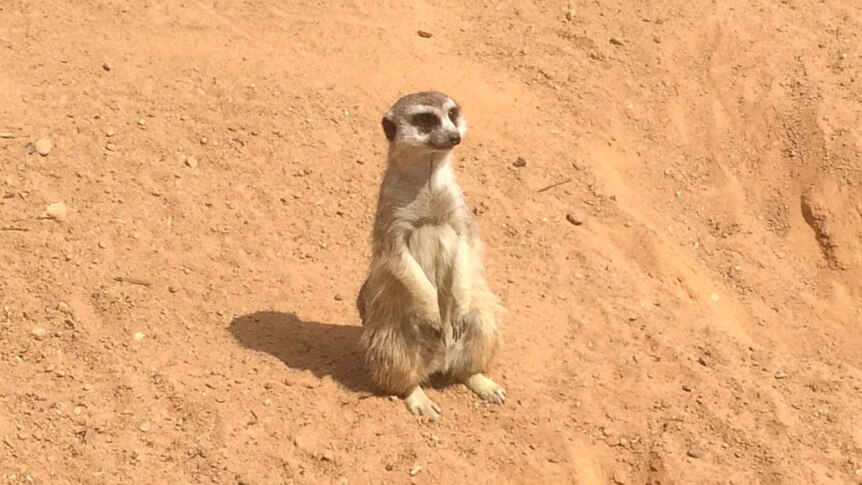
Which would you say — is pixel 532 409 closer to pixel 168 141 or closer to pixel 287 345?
pixel 287 345

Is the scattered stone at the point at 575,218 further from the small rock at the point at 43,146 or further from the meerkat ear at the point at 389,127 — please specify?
the small rock at the point at 43,146

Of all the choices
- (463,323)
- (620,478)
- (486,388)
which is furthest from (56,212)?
(620,478)

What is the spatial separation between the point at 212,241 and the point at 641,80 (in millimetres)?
2495

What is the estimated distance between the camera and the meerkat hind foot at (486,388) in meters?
3.49

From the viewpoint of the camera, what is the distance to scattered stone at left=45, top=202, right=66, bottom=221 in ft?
13.5

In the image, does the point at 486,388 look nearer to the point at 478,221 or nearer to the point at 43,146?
the point at 478,221

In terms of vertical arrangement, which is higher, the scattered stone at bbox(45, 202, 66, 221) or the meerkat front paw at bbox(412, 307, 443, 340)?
the meerkat front paw at bbox(412, 307, 443, 340)

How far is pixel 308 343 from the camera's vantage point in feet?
12.3

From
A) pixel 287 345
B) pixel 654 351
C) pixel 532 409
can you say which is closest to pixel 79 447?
pixel 287 345

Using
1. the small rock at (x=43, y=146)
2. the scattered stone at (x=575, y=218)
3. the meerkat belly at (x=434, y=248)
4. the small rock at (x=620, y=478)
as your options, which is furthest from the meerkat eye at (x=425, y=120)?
the small rock at (x=43, y=146)

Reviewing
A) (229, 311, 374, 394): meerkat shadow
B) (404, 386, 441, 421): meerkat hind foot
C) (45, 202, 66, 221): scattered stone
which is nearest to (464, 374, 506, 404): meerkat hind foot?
(404, 386, 441, 421): meerkat hind foot

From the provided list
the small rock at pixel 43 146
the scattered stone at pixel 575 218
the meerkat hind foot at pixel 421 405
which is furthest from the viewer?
the scattered stone at pixel 575 218

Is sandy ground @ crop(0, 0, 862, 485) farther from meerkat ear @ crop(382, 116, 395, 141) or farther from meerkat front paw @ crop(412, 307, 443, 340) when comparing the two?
meerkat ear @ crop(382, 116, 395, 141)

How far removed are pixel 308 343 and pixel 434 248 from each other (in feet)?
2.28
